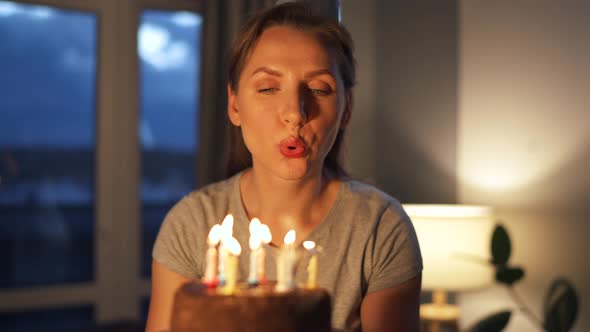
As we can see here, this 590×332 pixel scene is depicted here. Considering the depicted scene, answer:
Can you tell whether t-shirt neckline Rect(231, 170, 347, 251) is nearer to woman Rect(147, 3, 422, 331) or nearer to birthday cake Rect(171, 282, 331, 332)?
woman Rect(147, 3, 422, 331)

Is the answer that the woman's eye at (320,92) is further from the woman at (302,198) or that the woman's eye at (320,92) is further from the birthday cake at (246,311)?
the birthday cake at (246,311)

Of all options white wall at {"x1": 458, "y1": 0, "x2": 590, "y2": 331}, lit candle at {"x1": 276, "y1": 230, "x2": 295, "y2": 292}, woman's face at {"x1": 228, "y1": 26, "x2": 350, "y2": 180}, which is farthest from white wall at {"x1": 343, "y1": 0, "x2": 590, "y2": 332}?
lit candle at {"x1": 276, "y1": 230, "x2": 295, "y2": 292}

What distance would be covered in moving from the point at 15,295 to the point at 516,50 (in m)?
3.51

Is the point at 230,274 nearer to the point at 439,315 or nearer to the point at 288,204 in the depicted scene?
the point at 288,204

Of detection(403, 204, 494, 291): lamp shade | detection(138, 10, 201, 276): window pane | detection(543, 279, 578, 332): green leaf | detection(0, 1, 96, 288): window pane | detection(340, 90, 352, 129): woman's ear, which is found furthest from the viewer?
detection(138, 10, 201, 276): window pane

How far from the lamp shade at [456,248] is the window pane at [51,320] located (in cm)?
271

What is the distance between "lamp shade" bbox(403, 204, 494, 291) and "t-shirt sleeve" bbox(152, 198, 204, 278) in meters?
1.74

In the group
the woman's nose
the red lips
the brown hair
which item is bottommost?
the red lips

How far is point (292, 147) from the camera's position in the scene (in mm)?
1185

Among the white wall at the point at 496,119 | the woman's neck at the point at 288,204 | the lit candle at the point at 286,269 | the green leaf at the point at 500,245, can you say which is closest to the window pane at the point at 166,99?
the white wall at the point at 496,119

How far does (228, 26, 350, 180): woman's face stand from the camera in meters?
1.18

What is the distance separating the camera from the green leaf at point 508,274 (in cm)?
274

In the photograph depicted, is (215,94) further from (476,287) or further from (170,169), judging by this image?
(476,287)

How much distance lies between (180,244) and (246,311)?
50 cm
